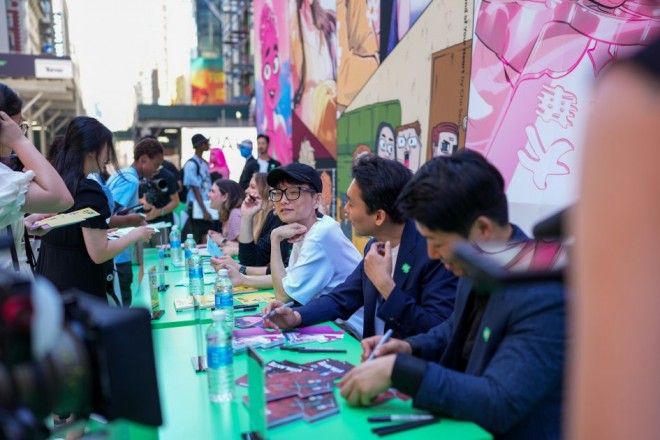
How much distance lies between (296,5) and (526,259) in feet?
26.2

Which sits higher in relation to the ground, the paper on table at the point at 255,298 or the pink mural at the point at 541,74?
the pink mural at the point at 541,74

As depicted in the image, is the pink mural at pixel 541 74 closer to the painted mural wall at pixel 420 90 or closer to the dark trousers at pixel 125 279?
the painted mural wall at pixel 420 90

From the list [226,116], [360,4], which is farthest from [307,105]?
[226,116]

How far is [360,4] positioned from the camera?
5488 mm

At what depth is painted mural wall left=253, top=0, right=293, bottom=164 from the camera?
9.31 metres

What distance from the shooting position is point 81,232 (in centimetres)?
287

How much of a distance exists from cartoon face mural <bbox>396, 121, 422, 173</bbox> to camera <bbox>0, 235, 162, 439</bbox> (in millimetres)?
3403

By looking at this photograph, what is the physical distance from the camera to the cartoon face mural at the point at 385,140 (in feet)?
15.8

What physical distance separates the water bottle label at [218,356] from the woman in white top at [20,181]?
1056mm

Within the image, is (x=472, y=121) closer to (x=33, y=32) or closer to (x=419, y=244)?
(x=419, y=244)

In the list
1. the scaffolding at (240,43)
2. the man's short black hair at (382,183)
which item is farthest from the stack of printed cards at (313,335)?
the scaffolding at (240,43)

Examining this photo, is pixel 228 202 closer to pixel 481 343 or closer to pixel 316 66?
pixel 316 66

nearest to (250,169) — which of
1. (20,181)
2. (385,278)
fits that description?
(20,181)

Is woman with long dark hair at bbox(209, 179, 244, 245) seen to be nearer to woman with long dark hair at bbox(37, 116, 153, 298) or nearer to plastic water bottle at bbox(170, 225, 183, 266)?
plastic water bottle at bbox(170, 225, 183, 266)
